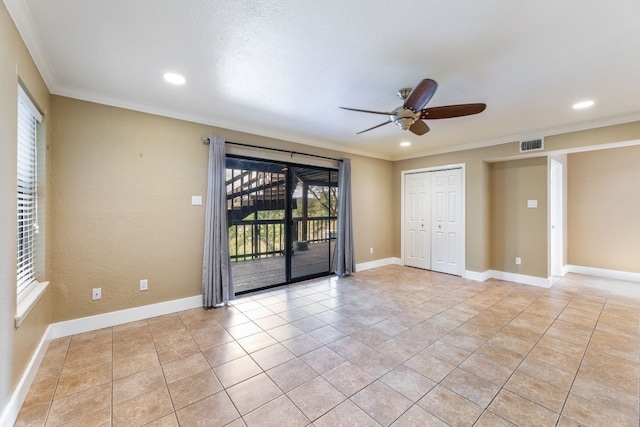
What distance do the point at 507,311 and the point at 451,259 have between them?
1.87 metres

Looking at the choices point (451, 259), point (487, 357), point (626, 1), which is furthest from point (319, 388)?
point (451, 259)

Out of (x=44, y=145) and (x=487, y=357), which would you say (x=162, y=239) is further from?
(x=487, y=357)

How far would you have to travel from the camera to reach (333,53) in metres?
2.09

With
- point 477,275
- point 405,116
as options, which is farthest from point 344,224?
point 405,116

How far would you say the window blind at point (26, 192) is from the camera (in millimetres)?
2117

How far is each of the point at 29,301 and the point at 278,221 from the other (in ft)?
9.94

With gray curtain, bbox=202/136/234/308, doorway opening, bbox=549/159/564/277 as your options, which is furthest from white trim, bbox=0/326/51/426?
doorway opening, bbox=549/159/564/277

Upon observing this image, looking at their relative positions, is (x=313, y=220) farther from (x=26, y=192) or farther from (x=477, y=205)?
(x=26, y=192)

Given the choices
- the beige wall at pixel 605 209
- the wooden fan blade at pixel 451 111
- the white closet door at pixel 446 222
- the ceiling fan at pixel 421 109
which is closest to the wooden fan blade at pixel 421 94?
the ceiling fan at pixel 421 109

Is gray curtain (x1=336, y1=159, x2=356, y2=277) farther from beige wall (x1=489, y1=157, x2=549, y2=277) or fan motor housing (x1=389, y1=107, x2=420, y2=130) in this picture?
beige wall (x1=489, y1=157, x2=549, y2=277)

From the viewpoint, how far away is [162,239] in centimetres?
325

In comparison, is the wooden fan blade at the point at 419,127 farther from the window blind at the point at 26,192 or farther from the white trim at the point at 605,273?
the white trim at the point at 605,273

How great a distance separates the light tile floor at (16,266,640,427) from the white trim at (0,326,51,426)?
0.16 feet

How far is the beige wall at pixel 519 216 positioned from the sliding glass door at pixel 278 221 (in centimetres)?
296
